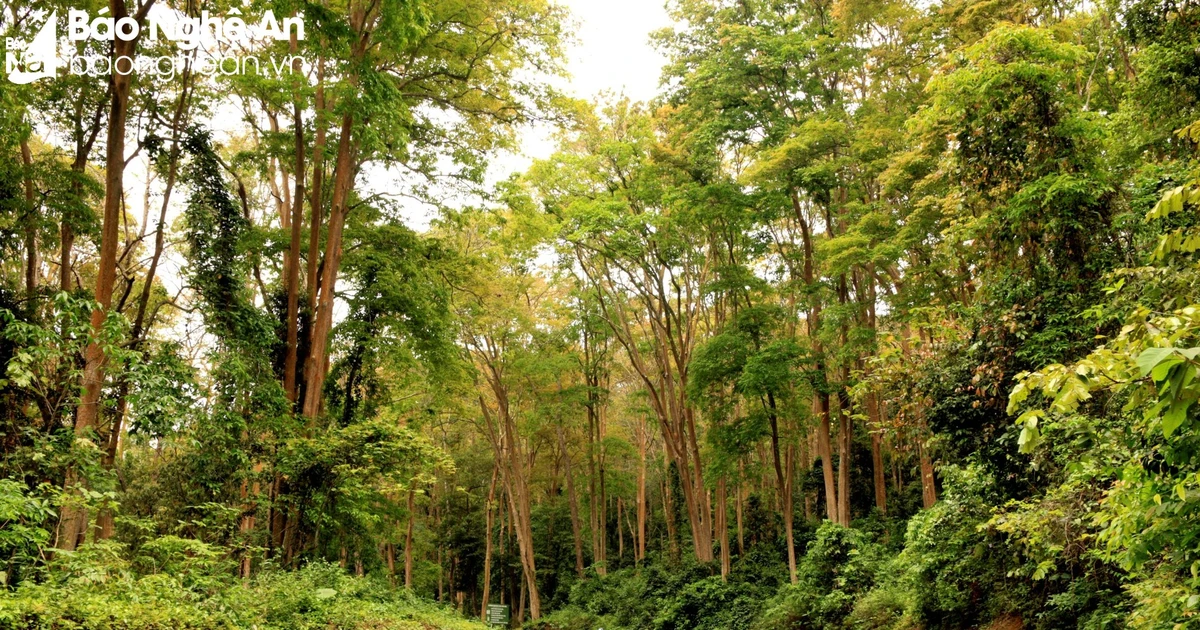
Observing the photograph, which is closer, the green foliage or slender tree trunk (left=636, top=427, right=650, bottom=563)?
the green foliage

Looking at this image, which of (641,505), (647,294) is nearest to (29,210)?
(647,294)

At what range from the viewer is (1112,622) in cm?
610

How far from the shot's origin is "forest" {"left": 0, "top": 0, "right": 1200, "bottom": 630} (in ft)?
19.2

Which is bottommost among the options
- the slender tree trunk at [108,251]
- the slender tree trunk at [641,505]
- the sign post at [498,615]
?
the sign post at [498,615]

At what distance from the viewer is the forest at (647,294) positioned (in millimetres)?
5840

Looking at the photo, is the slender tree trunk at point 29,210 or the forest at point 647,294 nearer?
the forest at point 647,294

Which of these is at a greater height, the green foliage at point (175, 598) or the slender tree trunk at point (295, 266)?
the slender tree trunk at point (295, 266)

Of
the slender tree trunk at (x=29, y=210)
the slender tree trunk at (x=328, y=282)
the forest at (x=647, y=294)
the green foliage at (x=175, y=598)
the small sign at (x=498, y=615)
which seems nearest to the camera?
the green foliage at (x=175, y=598)

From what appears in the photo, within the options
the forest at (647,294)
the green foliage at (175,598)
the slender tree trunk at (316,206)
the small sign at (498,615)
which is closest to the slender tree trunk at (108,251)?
the forest at (647,294)

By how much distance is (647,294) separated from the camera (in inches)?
703

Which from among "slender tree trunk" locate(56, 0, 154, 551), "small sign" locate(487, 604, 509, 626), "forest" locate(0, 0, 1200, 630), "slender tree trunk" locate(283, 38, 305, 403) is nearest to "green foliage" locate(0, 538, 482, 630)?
"forest" locate(0, 0, 1200, 630)

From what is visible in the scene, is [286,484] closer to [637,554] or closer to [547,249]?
[547,249]

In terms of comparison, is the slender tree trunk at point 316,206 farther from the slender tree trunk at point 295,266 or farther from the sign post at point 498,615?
the sign post at point 498,615

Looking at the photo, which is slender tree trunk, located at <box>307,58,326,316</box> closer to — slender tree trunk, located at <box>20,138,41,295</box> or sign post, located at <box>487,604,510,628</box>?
slender tree trunk, located at <box>20,138,41,295</box>
